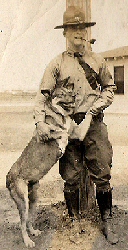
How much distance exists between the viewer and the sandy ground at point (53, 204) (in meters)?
4.02

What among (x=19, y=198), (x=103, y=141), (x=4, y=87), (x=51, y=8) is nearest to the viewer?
(x=19, y=198)

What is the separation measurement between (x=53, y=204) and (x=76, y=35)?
6.72 feet

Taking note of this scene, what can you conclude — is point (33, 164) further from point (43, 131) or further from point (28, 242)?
point (28, 242)

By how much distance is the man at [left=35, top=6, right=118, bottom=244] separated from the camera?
3863mm

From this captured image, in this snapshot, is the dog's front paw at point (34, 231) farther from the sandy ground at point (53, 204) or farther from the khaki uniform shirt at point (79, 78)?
the khaki uniform shirt at point (79, 78)

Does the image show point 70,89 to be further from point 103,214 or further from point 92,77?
point 103,214

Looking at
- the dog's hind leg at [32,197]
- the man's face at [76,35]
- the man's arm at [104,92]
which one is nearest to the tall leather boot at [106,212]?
the dog's hind leg at [32,197]

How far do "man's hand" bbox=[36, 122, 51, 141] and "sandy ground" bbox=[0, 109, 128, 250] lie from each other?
943mm

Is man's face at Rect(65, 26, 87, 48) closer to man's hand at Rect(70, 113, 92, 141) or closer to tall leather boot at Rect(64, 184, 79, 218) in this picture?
man's hand at Rect(70, 113, 92, 141)

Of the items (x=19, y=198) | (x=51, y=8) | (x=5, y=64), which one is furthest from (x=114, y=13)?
(x=19, y=198)

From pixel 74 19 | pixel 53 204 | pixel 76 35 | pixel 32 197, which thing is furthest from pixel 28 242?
pixel 74 19

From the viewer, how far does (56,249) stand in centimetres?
389

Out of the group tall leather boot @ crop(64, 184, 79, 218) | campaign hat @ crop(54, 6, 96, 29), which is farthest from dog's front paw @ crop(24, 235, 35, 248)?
campaign hat @ crop(54, 6, 96, 29)

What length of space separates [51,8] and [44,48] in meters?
0.75
